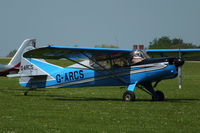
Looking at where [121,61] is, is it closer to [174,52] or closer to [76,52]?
[76,52]

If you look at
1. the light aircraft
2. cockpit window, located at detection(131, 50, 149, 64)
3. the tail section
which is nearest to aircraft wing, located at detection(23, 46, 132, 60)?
the light aircraft

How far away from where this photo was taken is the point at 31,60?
18.9 metres

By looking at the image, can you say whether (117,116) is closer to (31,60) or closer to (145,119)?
(145,119)

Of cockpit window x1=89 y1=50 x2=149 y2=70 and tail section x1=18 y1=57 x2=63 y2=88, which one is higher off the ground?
cockpit window x1=89 y1=50 x2=149 y2=70

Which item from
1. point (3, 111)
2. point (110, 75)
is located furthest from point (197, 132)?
point (110, 75)

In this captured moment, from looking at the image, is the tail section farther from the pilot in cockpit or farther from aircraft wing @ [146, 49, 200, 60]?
aircraft wing @ [146, 49, 200, 60]

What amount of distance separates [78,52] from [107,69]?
138 cm

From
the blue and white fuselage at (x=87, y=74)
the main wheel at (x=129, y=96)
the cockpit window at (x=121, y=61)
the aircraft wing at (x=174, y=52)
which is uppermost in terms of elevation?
the aircraft wing at (x=174, y=52)

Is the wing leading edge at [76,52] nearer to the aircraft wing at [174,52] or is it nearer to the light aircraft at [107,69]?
the light aircraft at [107,69]

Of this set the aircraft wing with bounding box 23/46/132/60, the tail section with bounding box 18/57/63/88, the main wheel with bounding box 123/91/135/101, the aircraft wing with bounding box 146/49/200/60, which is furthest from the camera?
the tail section with bounding box 18/57/63/88

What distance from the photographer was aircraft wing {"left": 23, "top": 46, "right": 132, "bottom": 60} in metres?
15.5

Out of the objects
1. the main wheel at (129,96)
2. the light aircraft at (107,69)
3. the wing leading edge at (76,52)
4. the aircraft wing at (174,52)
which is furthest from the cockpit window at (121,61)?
the aircraft wing at (174,52)

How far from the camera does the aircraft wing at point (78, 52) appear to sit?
50.8 feet

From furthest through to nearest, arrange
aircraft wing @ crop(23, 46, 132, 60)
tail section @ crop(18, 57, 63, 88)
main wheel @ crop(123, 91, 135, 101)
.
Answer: tail section @ crop(18, 57, 63, 88), aircraft wing @ crop(23, 46, 132, 60), main wheel @ crop(123, 91, 135, 101)
